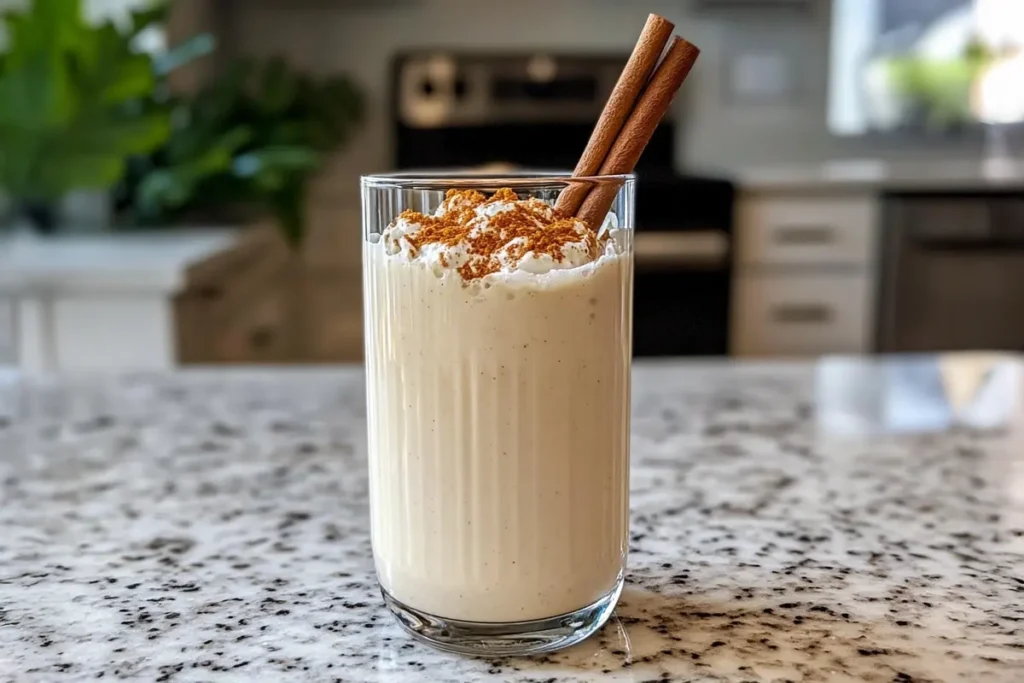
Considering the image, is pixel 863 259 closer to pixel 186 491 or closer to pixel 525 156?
pixel 525 156

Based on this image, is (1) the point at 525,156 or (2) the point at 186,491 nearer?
(2) the point at 186,491

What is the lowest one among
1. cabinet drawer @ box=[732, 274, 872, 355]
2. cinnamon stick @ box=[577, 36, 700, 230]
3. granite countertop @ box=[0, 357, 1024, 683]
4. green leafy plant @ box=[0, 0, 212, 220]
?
cabinet drawer @ box=[732, 274, 872, 355]

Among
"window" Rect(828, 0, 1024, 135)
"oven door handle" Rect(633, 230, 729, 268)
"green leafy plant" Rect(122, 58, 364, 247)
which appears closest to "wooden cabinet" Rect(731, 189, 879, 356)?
"oven door handle" Rect(633, 230, 729, 268)

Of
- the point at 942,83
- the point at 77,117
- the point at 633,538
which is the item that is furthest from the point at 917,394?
the point at 942,83

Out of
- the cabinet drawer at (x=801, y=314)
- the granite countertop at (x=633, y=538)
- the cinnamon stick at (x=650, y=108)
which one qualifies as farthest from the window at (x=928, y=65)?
the cinnamon stick at (x=650, y=108)

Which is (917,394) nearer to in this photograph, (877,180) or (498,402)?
(498,402)

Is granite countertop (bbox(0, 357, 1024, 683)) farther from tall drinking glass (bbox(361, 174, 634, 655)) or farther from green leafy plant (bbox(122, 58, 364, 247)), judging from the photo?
green leafy plant (bbox(122, 58, 364, 247))

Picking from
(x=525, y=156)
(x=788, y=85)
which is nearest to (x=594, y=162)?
(x=525, y=156)
